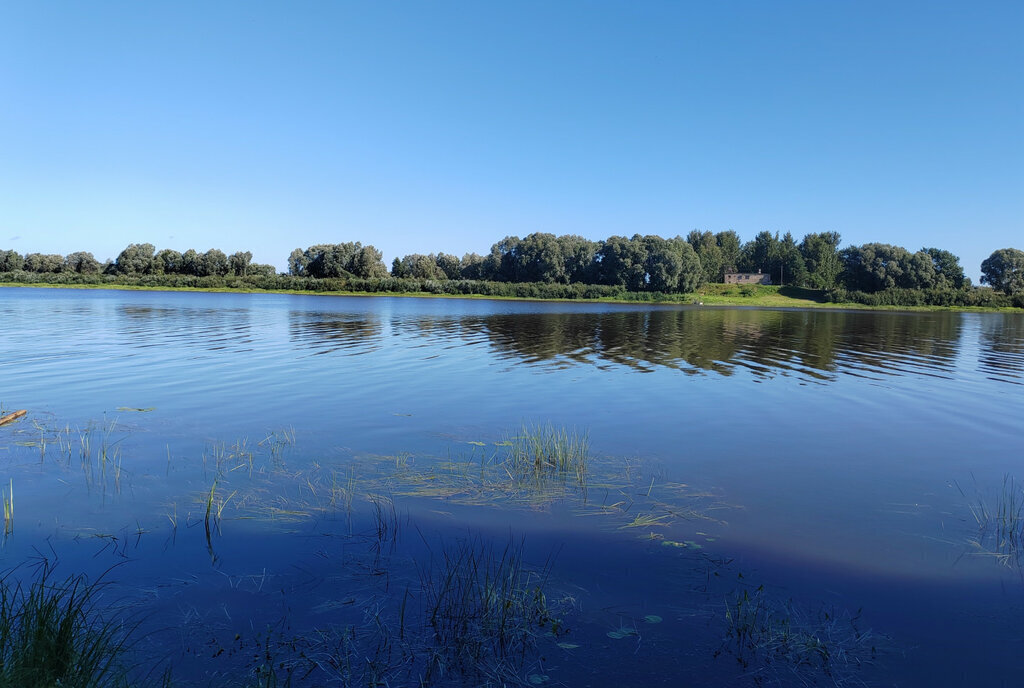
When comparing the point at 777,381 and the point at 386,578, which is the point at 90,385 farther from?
the point at 777,381

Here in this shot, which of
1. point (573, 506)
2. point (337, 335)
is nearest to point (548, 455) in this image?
point (573, 506)

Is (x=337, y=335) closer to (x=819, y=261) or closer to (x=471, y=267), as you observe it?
(x=471, y=267)

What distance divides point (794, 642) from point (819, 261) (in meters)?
202

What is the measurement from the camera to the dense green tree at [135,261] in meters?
149

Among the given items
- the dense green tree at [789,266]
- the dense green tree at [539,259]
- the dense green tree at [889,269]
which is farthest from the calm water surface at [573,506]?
the dense green tree at [789,266]

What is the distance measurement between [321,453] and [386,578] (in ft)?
19.1

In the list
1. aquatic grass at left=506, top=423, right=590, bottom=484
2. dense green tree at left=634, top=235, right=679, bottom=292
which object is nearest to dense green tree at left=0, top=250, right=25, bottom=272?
dense green tree at left=634, top=235, right=679, bottom=292

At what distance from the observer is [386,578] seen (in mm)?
7004

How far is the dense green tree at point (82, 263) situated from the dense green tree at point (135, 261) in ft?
16.5

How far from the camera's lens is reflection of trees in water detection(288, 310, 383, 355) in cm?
3182

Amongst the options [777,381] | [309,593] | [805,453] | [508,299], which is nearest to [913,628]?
[309,593]

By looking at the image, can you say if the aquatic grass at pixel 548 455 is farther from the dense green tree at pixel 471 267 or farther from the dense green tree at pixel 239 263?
the dense green tree at pixel 239 263

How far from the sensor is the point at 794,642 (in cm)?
593

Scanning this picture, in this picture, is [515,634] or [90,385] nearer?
[515,634]
